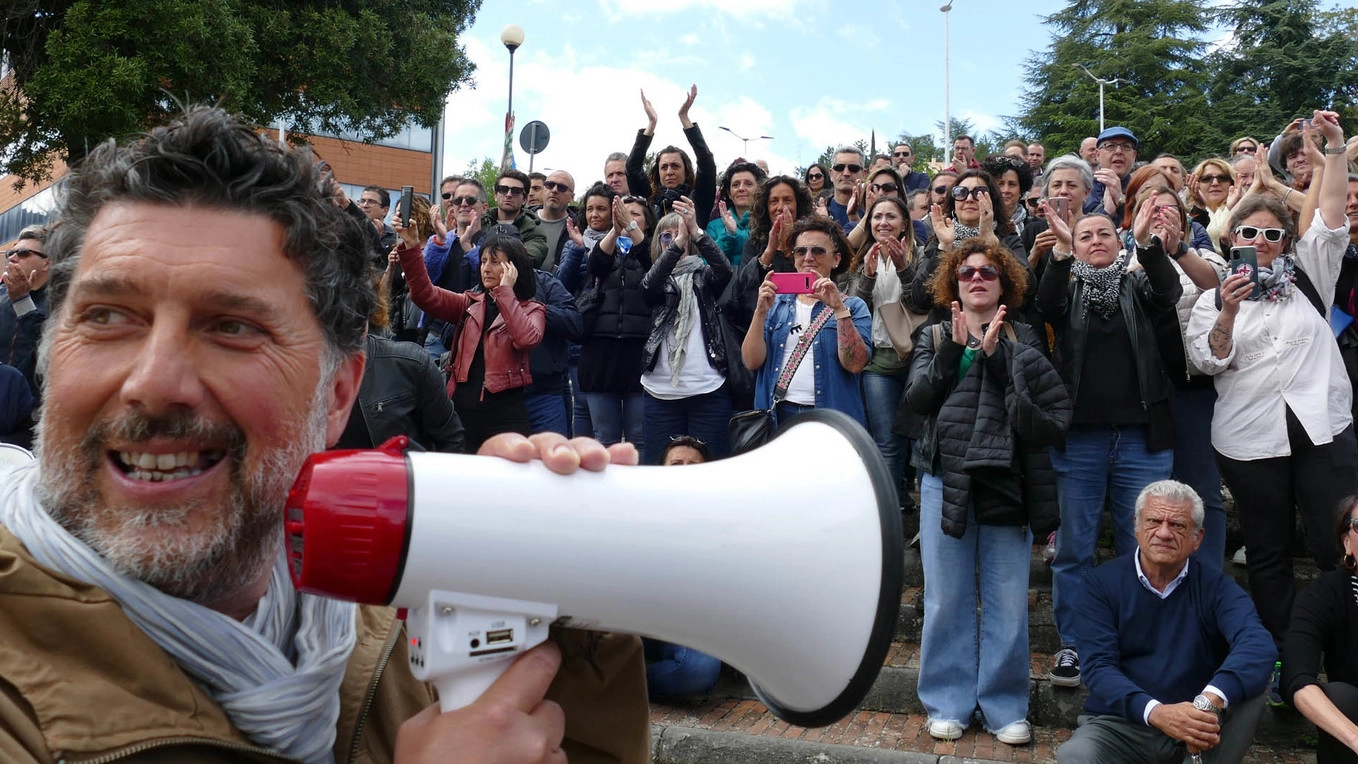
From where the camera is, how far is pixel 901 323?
19.0 ft

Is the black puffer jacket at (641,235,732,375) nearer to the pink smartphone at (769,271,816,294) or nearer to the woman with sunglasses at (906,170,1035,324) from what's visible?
the pink smartphone at (769,271,816,294)

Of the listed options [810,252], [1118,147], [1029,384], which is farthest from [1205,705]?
[1118,147]

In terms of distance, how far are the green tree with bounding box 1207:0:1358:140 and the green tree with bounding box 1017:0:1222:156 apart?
1.45m

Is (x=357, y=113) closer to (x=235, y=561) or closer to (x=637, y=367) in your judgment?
(x=637, y=367)

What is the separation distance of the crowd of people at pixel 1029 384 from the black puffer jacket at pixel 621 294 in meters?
0.02

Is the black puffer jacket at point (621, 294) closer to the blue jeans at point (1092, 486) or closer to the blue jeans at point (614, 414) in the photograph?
the blue jeans at point (614, 414)

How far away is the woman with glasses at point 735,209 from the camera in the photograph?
7.36 metres

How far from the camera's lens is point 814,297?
18.5 ft

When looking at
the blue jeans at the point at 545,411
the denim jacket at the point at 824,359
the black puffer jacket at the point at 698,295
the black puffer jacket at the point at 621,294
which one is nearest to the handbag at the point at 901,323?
the denim jacket at the point at 824,359

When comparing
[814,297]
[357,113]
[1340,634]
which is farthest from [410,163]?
[1340,634]

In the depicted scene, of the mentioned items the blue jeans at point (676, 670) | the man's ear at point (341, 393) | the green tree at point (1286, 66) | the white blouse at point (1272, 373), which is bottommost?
the blue jeans at point (676, 670)

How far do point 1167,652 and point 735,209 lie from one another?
460 centimetres

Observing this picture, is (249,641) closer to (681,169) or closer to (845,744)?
(845,744)

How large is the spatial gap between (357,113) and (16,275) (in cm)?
991
